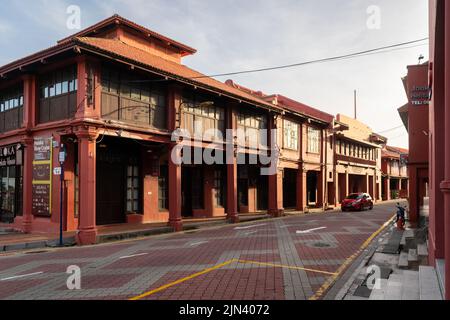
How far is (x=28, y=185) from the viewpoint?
55.2ft

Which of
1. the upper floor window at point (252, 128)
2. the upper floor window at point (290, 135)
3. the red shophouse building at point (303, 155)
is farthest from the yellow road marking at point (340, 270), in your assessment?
the upper floor window at point (290, 135)

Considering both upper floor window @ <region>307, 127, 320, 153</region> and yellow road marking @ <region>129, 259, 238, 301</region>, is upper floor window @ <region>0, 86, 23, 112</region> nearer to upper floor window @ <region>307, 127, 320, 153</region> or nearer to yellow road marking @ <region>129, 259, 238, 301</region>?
yellow road marking @ <region>129, 259, 238, 301</region>

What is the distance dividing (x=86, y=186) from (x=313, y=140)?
2385cm

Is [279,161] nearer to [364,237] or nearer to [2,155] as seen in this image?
[364,237]

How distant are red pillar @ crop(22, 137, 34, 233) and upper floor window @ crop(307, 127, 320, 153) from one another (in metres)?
22.6

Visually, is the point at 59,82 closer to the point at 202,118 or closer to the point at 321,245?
the point at 202,118

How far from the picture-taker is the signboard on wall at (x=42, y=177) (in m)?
16.0

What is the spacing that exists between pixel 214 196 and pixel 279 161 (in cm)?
586

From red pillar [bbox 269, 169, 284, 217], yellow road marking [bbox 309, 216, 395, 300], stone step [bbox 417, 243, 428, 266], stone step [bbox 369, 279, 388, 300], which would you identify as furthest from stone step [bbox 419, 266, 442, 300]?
red pillar [bbox 269, 169, 284, 217]

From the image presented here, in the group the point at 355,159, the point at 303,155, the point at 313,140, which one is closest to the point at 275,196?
the point at 303,155

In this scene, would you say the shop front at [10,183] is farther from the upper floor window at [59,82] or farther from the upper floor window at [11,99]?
the upper floor window at [59,82]
